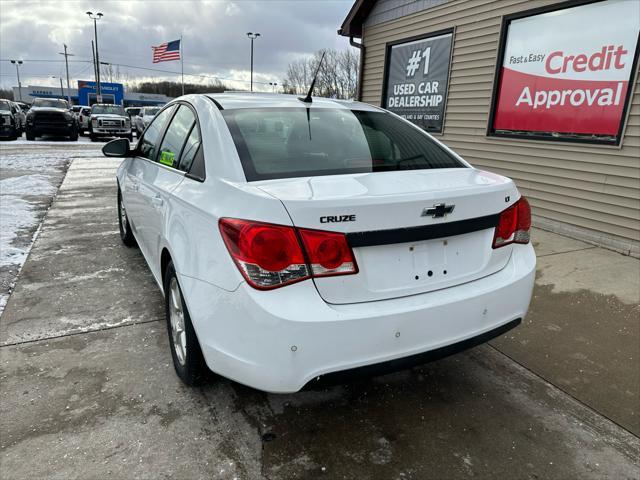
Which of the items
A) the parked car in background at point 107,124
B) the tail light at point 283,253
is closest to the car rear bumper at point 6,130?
the parked car in background at point 107,124

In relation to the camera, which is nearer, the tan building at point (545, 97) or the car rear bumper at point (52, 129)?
the tan building at point (545, 97)

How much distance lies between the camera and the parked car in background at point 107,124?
2178cm

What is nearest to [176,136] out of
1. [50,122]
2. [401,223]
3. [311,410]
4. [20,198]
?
[401,223]

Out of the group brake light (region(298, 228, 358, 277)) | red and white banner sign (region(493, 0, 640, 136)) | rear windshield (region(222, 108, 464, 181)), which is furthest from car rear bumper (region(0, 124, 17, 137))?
brake light (region(298, 228, 358, 277))

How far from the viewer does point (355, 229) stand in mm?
1870

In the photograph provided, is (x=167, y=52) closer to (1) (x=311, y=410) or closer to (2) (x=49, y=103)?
(2) (x=49, y=103)

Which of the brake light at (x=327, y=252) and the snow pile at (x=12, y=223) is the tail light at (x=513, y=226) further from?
the snow pile at (x=12, y=223)

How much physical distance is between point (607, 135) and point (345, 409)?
194 inches

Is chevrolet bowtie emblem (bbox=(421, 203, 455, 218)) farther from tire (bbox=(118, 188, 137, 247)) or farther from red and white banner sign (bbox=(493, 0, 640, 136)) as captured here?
red and white banner sign (bbox=(493, 0, 640, 136))

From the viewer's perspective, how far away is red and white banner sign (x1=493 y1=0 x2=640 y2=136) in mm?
5328

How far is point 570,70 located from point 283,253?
5691 mm

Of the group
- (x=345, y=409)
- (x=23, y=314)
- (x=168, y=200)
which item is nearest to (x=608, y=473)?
(x=345, y=409)

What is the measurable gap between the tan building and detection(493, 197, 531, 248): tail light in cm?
370

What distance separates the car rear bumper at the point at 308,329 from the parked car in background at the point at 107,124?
22.4m
